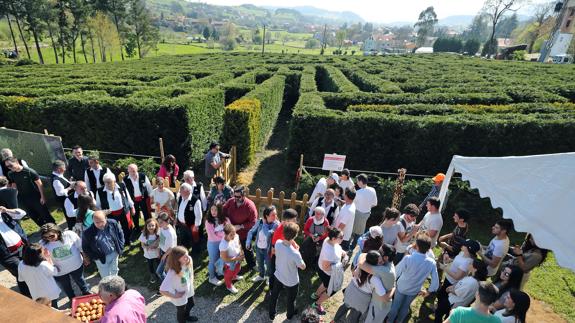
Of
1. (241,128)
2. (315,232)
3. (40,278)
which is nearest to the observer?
(40,278)

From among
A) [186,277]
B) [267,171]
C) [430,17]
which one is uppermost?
[430,17]

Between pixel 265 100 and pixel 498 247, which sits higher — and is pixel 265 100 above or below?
above

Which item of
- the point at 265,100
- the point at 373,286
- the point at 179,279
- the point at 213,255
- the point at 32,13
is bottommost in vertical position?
the point at 213,255

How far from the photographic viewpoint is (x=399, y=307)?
17.8 ft

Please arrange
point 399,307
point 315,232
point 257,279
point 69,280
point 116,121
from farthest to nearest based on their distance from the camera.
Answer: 1. point 116,121
2. point 257,279
3. point 315,232
4. point 69,280
5. point 399,307

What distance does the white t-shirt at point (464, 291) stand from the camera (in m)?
4.80

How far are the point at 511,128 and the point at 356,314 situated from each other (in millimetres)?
8671

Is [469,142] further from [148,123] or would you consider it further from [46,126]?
[46,126]

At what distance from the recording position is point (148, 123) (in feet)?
36.5

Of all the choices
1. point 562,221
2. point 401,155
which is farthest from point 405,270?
point 401,155

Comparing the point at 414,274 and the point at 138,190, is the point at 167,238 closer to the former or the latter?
the point at 138,190

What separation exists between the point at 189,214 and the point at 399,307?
182 inches

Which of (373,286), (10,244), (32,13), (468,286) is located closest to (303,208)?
(373,286)

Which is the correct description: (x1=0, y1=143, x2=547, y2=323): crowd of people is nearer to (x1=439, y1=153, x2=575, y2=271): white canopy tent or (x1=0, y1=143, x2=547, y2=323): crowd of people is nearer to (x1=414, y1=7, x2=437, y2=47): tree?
(x1=439, y1=153, x2=575, y2=271): white canopy tent
